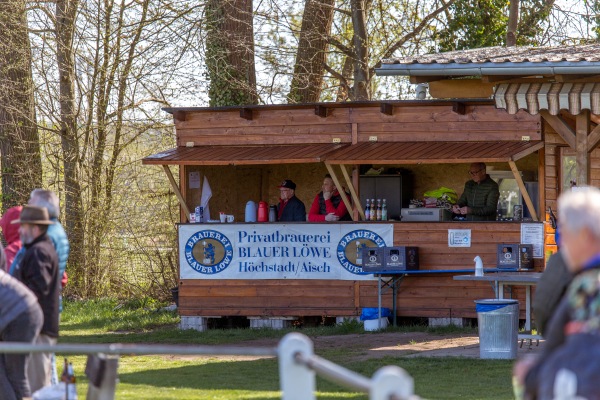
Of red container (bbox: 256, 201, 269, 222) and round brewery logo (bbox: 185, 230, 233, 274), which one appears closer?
round brewery logo (bbox: 185, 230, 233, 274)

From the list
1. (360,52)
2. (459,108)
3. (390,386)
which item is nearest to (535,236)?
(459,108)

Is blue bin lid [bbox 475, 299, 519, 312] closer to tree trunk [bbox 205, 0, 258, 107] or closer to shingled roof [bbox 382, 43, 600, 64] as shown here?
shingled roof [bbox 382, 43, 600, 64]

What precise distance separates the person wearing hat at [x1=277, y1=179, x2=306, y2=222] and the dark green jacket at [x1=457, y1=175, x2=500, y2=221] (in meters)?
2.33

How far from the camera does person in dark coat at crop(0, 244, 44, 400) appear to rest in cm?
755

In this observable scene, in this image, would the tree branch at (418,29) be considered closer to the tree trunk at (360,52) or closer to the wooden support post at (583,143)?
the tree trunk at (360,52)

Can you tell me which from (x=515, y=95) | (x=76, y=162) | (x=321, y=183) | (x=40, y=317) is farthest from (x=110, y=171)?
(x=40, y=317)

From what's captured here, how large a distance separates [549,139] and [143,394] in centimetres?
719

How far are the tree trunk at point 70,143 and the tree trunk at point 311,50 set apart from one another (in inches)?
167

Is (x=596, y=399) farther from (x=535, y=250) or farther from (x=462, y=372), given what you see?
(x=535, y=250)

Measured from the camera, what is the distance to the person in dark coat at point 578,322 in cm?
417

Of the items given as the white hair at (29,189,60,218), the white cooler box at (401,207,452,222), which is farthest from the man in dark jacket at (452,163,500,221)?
the white hair at (29,189,60,218)

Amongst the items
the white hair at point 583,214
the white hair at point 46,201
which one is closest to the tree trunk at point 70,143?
the white hair at point 46,201

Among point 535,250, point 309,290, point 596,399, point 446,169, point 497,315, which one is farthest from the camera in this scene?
point 446,169

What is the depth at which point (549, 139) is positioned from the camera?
14820 millimetres
